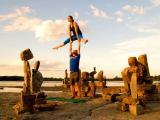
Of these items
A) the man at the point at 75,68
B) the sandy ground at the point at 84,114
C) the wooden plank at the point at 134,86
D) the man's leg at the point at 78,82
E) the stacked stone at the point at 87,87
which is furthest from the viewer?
the stacked stone at the point at 87,87

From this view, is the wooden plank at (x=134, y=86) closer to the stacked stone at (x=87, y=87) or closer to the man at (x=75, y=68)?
the man at (x=75, y=68)

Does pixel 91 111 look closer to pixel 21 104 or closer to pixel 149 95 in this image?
pixel 21 104

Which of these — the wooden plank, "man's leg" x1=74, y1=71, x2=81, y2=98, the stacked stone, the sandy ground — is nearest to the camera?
the sandy ground

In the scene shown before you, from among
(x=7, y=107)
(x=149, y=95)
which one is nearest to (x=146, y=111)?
(x=149, y=95)

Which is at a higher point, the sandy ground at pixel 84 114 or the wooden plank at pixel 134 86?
the wooden plank at pixel 134 86

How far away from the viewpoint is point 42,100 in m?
13.9

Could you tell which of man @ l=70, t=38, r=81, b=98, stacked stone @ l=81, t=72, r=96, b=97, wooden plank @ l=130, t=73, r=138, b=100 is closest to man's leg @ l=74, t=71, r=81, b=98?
man @ l=70, t=38, r=81, b=98

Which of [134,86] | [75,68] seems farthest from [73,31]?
[134,86]

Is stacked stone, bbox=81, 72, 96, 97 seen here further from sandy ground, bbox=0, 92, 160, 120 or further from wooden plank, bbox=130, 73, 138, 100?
wooden plank, bbox=130, 73, 138, 100

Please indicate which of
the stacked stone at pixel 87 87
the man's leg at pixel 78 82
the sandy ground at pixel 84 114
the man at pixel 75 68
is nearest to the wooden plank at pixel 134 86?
the sandy ground at pixel 84 114

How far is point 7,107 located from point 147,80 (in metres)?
6.15

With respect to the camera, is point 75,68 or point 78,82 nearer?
point 75,68

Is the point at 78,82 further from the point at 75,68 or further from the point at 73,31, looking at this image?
the point at 73,31

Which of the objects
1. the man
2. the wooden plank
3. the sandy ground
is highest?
the man
